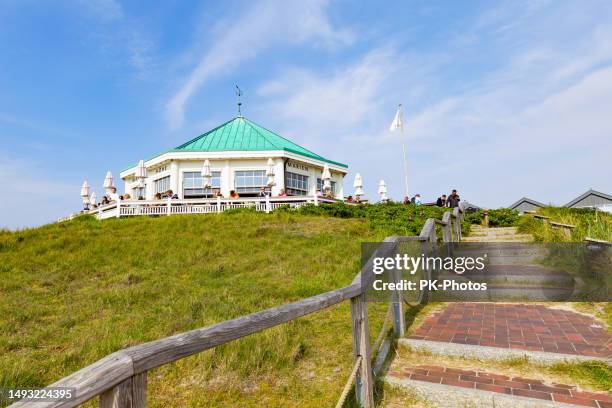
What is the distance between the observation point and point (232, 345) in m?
4.82

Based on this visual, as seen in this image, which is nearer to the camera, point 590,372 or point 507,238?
point 590,372

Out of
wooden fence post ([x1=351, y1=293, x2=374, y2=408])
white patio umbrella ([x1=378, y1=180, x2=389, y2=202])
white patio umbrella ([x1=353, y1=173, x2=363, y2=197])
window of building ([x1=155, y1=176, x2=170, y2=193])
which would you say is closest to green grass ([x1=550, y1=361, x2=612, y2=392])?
wooden fence post ([x1=351, y1=293, x2=374, y2=408])

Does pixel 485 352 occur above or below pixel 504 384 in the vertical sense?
above

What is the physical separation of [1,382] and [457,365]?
5.11 metres

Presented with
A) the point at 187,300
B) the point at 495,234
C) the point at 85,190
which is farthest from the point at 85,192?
the point at 495,234

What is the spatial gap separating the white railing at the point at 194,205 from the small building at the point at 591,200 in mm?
23293

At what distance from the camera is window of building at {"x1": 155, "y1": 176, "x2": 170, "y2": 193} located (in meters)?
26.2

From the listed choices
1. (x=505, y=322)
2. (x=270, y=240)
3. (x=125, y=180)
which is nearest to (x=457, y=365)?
(x=505, y=322)

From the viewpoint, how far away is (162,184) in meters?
26.8

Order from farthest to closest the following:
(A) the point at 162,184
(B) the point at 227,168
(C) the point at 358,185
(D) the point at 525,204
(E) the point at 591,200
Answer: (D) the point at 525,204 → (E) the point at 591,200 → (A) the point at 162,184 → (C) the point at 358,185 → (B) the point at 227,168

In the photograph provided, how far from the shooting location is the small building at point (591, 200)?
2903 centimetres

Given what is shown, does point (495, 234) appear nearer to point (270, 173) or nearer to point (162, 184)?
point (270, 173)

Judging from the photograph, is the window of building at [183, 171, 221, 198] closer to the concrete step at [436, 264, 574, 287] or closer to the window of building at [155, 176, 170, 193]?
the window of building at [155, 176, 170, 193]

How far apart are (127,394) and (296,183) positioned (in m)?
26.2
